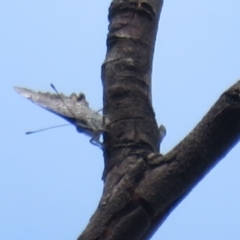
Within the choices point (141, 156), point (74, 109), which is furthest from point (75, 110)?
point (141, 156)

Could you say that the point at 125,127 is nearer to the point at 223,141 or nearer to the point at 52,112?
the point at 52,112

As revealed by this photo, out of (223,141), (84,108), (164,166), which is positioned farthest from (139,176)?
(84,108)

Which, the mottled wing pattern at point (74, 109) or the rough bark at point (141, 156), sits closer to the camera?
the rough bark at point (141, 156)

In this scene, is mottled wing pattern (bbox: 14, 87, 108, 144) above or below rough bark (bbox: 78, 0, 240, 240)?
above

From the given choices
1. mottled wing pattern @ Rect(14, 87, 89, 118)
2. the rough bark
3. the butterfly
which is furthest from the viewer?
mottled wing pattern @ Rect(14, 87, 89, 118)

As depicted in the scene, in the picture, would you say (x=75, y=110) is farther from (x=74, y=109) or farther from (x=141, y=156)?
(x=141, y=156)
